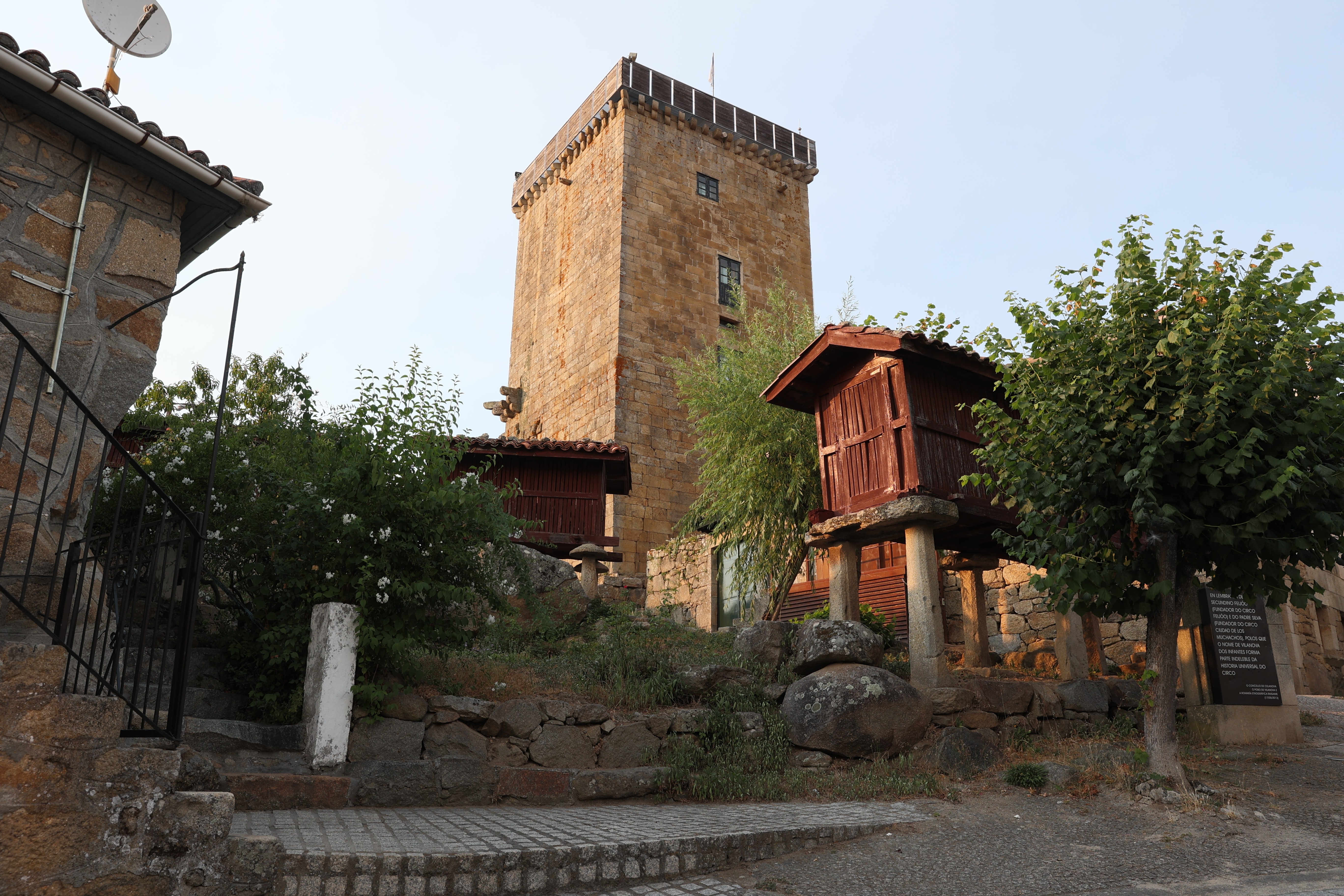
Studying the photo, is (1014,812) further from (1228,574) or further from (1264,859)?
(1228,574)

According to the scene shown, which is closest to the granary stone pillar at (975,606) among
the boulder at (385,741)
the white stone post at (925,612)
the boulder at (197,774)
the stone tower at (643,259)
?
the white stone post at (925,612)

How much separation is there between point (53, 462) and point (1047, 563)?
7.44m

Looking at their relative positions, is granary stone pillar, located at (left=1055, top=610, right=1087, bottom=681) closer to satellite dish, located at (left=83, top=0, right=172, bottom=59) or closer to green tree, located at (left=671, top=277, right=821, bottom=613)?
green tree, located at (left=671, top=277, right=821, bottom=613)

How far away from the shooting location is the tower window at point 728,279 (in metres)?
22.4

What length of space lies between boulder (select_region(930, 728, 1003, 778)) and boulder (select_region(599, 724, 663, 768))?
2674 mm

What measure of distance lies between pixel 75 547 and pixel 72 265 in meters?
1.68

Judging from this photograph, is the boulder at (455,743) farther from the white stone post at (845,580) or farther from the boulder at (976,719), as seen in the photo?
the white stone post at (845,580)

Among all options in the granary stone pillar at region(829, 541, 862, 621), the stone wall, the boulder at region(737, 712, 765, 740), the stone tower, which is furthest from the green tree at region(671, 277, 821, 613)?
the stone wall

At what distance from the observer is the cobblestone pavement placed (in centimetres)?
455

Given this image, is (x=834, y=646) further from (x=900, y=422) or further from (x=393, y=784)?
(x=393, y=784)

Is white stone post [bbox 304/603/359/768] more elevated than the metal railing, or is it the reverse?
the metal railing

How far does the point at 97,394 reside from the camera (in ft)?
16.9

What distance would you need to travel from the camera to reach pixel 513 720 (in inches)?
275

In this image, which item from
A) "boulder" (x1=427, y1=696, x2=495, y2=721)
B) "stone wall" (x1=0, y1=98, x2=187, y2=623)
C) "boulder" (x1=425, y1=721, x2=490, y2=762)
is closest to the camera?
"stone wall" (x1=0, y1=98, x2=187, y2=623)
